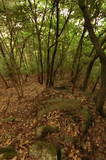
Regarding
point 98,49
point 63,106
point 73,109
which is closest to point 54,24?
point 98,49

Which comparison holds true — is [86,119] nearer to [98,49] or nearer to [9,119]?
[98,49]

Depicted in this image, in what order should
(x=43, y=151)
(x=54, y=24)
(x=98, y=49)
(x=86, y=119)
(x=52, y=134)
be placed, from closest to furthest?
(x=43, y=151), (x=52, y=134), (x=98, y=49), (x=86, y=119), (x=54, y=24)

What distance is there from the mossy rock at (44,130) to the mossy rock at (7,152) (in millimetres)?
673

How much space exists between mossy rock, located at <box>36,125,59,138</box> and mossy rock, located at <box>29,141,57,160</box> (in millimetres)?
267

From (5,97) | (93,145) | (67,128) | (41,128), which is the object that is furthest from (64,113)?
(5,97)

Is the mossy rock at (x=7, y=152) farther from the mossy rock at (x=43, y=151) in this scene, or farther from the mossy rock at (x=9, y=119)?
the mossy rock at (x=9, y=119)

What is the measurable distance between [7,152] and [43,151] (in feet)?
2.67

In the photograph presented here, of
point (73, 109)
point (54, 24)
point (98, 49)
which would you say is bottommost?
point (73, 109)

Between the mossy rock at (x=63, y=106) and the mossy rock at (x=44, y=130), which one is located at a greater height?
the mossy rock at (x=63, y=106)

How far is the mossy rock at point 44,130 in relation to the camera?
3707 millimetres

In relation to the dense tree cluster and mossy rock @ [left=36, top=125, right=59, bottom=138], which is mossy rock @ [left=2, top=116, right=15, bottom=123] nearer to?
mossy rock @ [left=36, top=125, right=59, bottom=138]

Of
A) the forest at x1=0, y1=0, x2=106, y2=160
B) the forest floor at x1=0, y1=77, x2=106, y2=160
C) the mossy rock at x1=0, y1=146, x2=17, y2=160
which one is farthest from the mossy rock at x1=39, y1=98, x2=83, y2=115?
the mossy rock at x1=0, y1=146, x2=17, y2=160

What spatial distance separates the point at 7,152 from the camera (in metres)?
3.25

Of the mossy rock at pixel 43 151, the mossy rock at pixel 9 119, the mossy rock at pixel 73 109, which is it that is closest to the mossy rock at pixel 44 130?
the mossy rock at pixel 43 151
